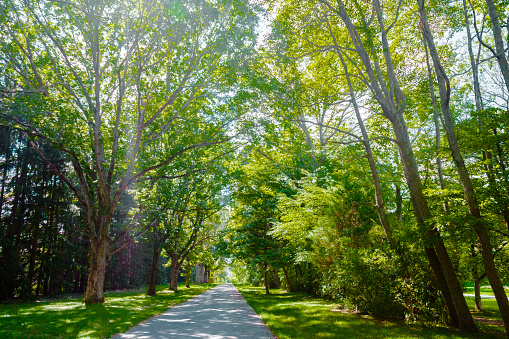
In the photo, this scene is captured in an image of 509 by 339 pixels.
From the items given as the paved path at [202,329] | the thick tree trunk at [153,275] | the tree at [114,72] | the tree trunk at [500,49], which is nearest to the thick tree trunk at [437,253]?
the tree trunk at [500,49]

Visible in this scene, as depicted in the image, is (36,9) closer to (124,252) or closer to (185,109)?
(185,109)

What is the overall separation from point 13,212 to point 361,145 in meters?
20.0

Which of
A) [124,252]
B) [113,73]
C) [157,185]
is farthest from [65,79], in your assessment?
[124,252]

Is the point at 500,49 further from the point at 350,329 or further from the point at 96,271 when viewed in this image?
the point at 96,271

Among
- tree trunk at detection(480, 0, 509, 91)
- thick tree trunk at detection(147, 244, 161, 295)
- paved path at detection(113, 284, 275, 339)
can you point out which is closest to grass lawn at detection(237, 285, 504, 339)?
paved path at detection(113, 284, 275, 339)

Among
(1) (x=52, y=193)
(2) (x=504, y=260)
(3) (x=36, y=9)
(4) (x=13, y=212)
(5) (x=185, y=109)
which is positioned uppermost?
(3) (x=36, y=9)

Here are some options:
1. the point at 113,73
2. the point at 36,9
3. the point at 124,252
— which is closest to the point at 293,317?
the point at 113,73

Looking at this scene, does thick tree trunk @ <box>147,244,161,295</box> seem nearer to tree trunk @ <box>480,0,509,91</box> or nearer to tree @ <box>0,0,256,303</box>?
tree @ <box>0,0,256,303</box>

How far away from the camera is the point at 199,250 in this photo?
98.8ft

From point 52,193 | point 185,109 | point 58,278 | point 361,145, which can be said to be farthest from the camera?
point 58,278

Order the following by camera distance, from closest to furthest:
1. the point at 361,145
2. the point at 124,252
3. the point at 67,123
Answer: the point at 361,145
the point at 67,123
the point at 124,252

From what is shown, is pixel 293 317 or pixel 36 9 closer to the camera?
pixel 293 317

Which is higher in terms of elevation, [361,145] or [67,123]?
[67,123]

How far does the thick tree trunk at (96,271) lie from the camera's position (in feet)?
43.1
